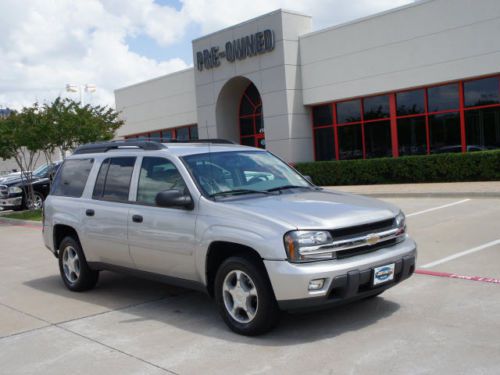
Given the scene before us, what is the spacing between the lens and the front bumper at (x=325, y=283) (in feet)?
16.3

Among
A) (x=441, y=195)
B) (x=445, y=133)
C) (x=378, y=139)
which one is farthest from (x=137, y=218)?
(x=378, y=139)

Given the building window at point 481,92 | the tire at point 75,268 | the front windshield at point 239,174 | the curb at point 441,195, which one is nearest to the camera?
the front windshield at point 239,174

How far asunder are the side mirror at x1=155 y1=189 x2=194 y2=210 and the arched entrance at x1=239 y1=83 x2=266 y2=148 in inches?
829

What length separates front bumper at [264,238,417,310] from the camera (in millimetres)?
4953

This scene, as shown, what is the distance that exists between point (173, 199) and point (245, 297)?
1191 millimetres

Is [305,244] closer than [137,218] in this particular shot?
Yes

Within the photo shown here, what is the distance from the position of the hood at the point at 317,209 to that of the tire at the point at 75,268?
2.78 m

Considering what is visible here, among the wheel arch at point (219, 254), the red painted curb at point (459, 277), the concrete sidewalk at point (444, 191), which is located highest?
the wheel arch at point (219, 254)

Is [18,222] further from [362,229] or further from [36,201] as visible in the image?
[362,229]

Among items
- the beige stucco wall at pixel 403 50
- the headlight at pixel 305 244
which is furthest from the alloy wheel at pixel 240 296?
the beige stucco wall at pixel 403 50

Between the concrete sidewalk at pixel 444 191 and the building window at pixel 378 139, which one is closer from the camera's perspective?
the concrete sidewalk at pixel 444 191

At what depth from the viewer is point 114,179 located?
7094mm

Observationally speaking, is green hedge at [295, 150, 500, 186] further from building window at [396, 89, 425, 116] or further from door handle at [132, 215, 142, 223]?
door handle at [132, 215, 142, 223]

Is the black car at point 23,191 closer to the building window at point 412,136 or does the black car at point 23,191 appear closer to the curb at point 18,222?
the curb at point 18,222
